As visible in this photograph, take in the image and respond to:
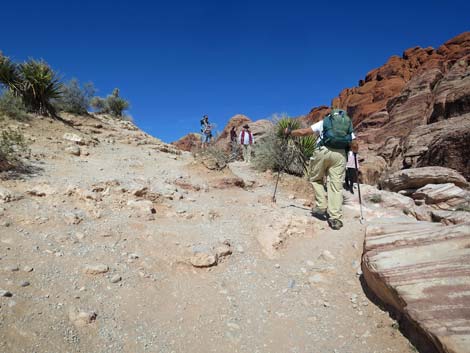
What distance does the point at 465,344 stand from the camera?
1780mm

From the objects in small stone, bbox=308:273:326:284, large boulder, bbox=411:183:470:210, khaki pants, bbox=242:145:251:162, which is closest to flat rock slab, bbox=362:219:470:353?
small stone, bbox=308:273:326:284

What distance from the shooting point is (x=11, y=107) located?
8.90 meters

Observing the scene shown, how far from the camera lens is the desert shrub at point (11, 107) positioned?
8789 millimetres

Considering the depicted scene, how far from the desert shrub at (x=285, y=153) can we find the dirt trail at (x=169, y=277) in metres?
3.19

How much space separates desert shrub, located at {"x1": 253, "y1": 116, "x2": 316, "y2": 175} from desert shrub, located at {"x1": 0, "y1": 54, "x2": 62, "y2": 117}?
7.97m

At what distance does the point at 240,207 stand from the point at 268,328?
9.74ft

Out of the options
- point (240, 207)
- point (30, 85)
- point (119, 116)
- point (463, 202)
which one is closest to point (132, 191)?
point (240, 207)

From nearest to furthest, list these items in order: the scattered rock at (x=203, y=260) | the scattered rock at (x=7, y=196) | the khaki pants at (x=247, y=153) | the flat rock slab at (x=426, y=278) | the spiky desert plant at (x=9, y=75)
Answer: the flat rock slab at (x=426, y=278) < the scattered rock at (x=203, y=260) < the scattered rock at (x=7, y=196) < the spiky desert plant at (x=9, y=75) < the khaki pants at (x=247, y=153)

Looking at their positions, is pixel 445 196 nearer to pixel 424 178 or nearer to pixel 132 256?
pixel 424 178

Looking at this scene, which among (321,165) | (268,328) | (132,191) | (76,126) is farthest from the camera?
(76,126)

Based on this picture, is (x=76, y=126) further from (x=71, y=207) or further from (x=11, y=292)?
(x=11, y=292)

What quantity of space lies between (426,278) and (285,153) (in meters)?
6.19

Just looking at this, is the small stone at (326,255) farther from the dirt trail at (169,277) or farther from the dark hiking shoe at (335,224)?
the dark hiking shoe at (335,224)

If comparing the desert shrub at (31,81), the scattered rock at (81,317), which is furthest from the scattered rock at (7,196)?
the desert shrub at (31,81)
